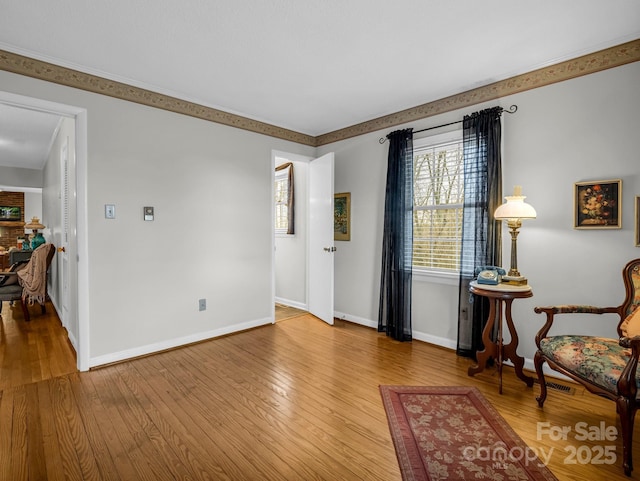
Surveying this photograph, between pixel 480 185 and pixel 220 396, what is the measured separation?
9.55 ft

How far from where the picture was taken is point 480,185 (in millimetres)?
3102

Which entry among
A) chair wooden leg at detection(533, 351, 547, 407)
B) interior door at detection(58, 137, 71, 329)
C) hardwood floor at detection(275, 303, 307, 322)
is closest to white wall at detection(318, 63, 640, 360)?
chair wooden leg at detection(533, 351, 547, 407)

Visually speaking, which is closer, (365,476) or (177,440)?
(365,476)

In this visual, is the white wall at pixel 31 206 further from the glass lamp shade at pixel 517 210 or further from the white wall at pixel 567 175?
the glass lamp shade at pixel 517 210

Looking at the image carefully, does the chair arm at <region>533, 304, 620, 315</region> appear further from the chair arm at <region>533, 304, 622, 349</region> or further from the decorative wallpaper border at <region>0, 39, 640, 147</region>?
the decorative wallpaper border at <region>0, 39, 640, 147</region>

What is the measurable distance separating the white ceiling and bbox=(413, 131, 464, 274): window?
58cm

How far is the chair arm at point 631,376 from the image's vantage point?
5.57ft

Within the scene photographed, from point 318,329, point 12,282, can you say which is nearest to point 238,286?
point 318,329

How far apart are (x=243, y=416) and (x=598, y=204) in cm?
307

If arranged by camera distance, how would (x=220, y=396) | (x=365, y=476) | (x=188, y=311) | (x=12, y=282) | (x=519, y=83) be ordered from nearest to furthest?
(x=365, y=476)
(x=220, y=396)
(x=519, y=83)
(x=188, y=311)
(x=12, y=282)

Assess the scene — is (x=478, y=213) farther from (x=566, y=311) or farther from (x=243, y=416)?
(x=243, y=416)

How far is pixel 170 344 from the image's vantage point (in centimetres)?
345

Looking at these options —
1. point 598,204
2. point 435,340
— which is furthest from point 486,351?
point 598,204

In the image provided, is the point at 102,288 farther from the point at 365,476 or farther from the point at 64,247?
the point at 365,476
